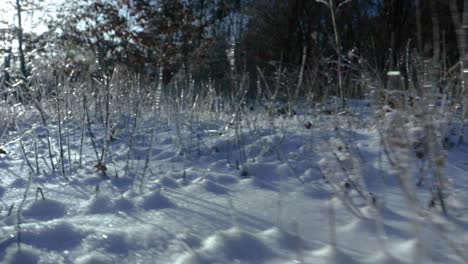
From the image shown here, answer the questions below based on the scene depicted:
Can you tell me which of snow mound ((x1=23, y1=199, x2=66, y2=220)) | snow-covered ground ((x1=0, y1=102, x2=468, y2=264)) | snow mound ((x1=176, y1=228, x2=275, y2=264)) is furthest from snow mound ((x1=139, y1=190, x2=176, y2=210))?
snow mound ((x1=176, y1=228, x2=275, y2=264))

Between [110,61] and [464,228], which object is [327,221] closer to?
[464,228]

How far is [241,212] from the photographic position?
1.66 m

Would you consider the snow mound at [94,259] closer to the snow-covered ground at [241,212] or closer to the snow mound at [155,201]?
the snow-covered ground at [241,212]

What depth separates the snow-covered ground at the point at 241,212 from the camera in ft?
4.13

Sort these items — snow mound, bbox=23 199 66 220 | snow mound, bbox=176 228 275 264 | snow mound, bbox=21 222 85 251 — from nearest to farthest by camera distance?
snow mound, bbox=176 228 275 264 < snow mound, bbox=21 222 85 251 < snow mound, bbox=23 199 66 220

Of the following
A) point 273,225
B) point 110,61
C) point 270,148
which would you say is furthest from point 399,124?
point 110,61

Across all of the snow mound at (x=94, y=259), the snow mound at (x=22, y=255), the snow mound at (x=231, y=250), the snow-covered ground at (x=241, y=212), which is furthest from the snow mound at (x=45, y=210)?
the snow mound at (x=231, y=250)

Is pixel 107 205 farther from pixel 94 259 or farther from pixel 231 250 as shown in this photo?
pixel 231 250

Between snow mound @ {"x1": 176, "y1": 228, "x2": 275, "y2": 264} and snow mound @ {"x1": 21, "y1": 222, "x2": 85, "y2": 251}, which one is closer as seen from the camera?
snow mound @ {"x1": 176, "y1": 228, "x2": 275, "y2": 264}

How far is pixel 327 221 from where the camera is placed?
148 cm

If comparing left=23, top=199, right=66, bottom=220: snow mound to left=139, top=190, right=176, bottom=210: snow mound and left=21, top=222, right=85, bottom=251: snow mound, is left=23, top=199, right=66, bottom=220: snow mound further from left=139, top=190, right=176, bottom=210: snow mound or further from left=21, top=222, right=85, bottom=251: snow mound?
left=139, top=190, right=176, bottom=210: snow mound

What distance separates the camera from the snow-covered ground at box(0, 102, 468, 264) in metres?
1.26

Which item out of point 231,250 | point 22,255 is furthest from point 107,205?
point 231,250

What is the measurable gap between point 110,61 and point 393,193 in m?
9.28
